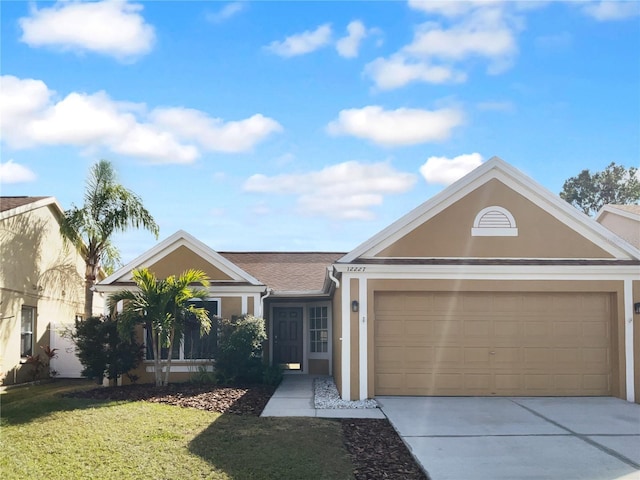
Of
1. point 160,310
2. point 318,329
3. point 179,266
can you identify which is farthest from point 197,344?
point 318,329

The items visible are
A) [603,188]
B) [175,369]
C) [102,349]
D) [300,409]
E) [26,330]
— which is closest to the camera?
[300,409]

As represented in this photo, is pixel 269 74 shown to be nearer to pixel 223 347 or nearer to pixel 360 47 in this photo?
pixel 360 47

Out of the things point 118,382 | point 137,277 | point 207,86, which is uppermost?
→ point 207,86

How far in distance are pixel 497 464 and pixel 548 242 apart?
688 centimetres

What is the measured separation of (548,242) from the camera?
44.8ft

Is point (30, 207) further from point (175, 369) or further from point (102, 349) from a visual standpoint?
point (175, 369)

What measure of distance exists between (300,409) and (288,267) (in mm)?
9537

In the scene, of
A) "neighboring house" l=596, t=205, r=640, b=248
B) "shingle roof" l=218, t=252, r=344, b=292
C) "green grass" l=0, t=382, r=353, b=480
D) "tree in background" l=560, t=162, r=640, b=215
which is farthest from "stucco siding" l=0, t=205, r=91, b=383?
"tree in background" l=560, t=162, r=640, b=215

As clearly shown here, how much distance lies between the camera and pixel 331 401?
42.3 feet

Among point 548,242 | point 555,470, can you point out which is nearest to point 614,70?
point 548,242

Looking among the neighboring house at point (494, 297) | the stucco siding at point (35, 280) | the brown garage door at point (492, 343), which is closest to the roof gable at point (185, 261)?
the stucco siding at point (35, 280)

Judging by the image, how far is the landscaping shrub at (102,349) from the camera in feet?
50.1

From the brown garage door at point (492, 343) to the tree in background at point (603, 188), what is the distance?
99.9 feet

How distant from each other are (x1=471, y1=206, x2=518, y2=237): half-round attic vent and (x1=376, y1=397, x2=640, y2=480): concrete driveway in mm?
3474
